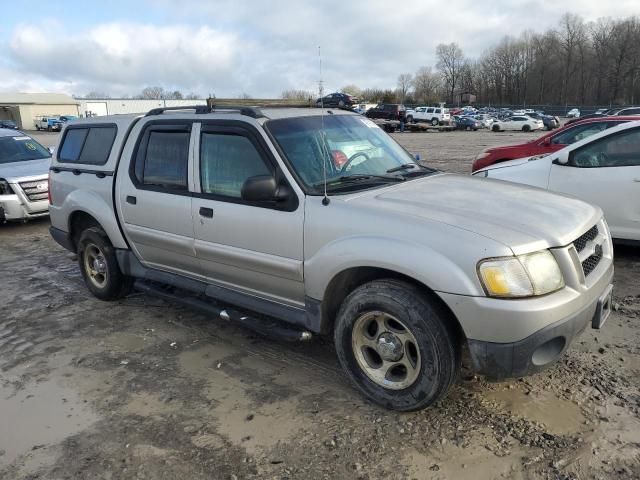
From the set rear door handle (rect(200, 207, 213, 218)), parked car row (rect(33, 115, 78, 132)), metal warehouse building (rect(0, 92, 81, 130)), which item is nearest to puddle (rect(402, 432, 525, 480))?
rear door handle (rect(200, 207, 213, 218))

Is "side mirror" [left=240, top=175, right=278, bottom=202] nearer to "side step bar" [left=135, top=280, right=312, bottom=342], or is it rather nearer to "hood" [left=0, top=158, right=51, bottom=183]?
"side step bar" [left=135, top=280, right=312, bottom=342]

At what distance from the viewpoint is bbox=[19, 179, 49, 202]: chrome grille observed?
9242 millimetres

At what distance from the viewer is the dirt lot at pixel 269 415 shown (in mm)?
2883

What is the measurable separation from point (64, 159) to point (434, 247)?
4.52 meters

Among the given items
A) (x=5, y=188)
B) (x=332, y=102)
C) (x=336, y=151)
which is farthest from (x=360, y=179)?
(x=5, y=188)

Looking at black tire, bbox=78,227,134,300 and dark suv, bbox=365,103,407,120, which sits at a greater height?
dark suv, bbox=365,103,407,120

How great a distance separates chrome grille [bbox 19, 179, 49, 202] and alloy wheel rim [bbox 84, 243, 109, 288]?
4385 millimetres

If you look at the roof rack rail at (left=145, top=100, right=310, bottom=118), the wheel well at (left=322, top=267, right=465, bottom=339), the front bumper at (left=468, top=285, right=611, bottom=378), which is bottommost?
the front bumper at (left=468, top=285, right=611, bottom=378)

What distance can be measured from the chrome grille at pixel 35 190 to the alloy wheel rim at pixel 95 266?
4.38 metres

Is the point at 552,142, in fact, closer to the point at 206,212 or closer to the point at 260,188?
the point at 206,212

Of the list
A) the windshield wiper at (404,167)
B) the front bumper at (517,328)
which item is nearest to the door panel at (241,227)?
the windshield wiper at (404,167)

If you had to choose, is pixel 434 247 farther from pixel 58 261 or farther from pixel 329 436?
pixel 58 261

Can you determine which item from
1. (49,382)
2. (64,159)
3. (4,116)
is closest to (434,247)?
(49,382)

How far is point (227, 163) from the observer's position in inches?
160
